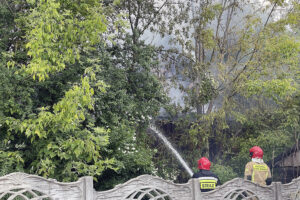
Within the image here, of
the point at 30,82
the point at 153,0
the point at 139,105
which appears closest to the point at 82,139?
the point at 30,82

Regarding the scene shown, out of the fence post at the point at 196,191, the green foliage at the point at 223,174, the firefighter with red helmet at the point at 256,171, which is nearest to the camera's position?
the fence post at the point at 196,191

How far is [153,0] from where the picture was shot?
14531 mm

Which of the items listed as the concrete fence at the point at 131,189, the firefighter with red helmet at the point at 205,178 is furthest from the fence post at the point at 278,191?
the firefighter with red helmet at the point at 205,178

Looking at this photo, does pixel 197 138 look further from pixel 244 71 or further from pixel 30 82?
Result: pixel 30 82

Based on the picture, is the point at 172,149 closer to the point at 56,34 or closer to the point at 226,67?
the point at 226,67

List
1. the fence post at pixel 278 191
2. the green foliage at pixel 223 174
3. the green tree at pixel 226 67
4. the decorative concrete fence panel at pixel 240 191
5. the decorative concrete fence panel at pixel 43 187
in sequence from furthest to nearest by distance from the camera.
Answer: the green foliage at pixel 223 174, the green tree at pixel 226 67, the fence post at pixel 278 191, the decorative concrete fence panel at pixel 240 191, the decorative concrete fence panel at pixel 43 187

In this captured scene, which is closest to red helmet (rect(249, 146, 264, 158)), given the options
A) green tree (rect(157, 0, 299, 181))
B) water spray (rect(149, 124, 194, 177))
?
green tree (rect(157, 0, 299, 181))

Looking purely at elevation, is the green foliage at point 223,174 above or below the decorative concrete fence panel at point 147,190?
above

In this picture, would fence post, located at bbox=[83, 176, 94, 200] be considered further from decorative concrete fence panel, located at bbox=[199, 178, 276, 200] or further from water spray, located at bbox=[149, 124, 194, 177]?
water spray, located at bbox=[149, 124, 194, 177]

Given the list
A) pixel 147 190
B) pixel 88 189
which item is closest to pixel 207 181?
pixel 147 190

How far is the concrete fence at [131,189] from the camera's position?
5316mm

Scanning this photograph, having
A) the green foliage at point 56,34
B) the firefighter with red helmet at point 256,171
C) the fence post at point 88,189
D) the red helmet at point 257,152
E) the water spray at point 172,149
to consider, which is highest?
the green foliage at point 56,34

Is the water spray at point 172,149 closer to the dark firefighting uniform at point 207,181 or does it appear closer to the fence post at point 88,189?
the dark firefighting uniform at point 207,181

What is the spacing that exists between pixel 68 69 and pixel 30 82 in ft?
3.34
